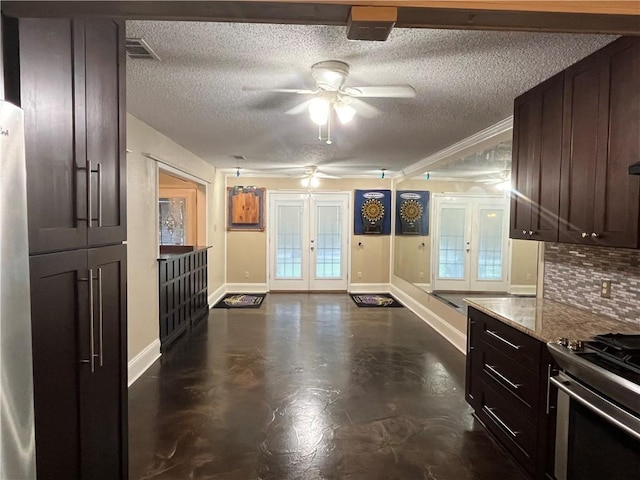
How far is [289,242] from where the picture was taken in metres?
7.73

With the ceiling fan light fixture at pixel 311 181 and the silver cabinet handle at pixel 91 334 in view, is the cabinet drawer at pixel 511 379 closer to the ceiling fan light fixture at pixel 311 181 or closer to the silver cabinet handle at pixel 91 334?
the silver cabinet handle at pixel 91 334

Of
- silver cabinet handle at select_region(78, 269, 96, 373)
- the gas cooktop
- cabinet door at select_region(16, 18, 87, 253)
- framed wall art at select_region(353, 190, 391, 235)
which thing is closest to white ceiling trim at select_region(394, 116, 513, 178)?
framed wall art at select_region(353, 190, 391, 235)

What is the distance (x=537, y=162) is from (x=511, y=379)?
1.40 metres

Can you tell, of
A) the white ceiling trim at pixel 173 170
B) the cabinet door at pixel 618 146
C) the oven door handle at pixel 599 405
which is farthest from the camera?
the white ceiling trim at pixel 173 170

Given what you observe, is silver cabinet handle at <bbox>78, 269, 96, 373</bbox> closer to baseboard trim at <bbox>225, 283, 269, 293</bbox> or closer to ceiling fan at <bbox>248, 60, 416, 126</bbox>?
ceiling fan at <bbox>248, 60, 416, 126</bbox>

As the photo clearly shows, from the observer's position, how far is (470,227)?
512 centimetres

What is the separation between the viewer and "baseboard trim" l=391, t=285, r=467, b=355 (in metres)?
4.36

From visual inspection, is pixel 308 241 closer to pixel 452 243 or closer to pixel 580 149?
pixel 452 243

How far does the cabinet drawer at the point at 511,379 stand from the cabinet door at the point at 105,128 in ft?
7.27

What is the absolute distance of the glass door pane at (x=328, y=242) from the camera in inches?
304

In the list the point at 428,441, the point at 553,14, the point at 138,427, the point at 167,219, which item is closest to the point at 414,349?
the point at 428,441

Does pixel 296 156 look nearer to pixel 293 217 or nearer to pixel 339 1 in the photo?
pixel 293 217

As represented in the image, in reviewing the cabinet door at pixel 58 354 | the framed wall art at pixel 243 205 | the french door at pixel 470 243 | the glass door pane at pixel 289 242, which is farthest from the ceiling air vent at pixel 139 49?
the glass door pane at pixel 289 242

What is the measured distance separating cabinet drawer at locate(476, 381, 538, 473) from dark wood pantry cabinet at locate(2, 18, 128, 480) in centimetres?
209
